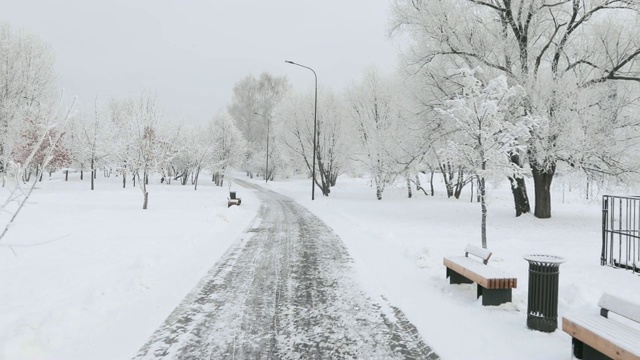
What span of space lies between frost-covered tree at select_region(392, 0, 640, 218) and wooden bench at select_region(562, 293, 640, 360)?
39.1ft

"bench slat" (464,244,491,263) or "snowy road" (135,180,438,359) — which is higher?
"bench slat" (464,244,491,263)

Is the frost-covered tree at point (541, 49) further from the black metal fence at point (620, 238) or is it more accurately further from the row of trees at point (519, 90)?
the black metal fence at point (620, 238)

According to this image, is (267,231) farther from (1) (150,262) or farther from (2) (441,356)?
(2) (441,356)

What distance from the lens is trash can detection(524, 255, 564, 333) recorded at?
475cm

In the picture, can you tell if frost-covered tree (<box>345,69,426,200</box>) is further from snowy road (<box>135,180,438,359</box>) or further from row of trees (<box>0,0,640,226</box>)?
snowy road (<box>135,180,438,359</box>)

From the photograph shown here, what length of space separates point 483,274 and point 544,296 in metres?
0.92

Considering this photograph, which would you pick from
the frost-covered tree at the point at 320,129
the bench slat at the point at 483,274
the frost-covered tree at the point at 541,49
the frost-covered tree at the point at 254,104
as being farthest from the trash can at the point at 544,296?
the frost-covered tree at the point at 254,104

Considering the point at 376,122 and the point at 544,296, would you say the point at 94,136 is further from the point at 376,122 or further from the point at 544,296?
the point at 544,296

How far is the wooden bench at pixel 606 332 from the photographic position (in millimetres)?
3393

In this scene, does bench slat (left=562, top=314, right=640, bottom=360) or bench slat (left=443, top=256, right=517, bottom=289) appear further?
bench slat (left=443, top=256, right=517, bottom=289)

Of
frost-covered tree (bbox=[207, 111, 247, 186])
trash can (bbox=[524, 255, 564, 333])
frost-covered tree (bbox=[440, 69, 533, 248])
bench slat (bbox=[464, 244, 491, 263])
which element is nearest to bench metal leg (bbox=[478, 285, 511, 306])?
bench slat (bbox=[464, 244, 491, 263])

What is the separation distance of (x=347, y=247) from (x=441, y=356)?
238 inches

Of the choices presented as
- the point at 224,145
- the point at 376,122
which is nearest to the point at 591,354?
the point at 376,122

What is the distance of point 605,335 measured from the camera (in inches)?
140
